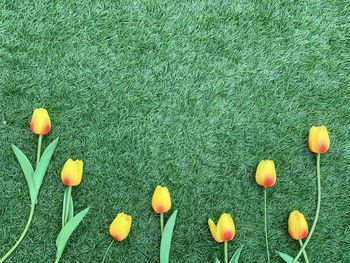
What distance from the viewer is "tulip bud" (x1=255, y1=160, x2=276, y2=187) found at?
1216 millimetres

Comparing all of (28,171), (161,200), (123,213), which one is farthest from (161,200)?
(28,171)

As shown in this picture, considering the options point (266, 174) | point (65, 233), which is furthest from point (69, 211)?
point (266, 174)

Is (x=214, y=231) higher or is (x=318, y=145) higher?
(x=318, y=145)

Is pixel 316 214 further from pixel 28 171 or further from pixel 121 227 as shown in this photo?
pixel 28 171

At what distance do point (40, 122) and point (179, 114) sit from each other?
1.20 feet

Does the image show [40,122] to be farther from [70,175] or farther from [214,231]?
[214,231]

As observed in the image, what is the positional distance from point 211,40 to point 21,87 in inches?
20.8

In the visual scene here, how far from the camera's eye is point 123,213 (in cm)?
122

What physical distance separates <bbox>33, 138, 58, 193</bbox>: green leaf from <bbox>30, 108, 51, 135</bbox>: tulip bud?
4 cm

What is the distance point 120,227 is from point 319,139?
563mm

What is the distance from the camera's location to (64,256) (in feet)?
4.04

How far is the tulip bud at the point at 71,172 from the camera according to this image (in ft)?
3.92

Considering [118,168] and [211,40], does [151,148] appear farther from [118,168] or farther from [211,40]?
[211,40]

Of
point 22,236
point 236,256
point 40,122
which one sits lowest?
point 236,256
